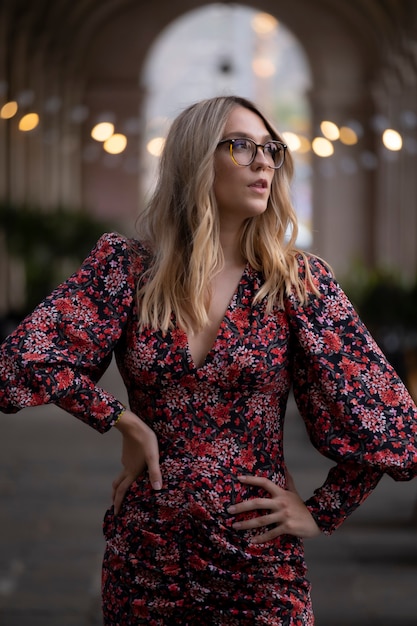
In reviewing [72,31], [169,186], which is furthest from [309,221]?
[169,186]

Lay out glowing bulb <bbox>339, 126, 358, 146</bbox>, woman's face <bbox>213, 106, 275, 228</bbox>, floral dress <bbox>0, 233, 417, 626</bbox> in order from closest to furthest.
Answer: floral dress <bbox>0, 233, 417, 626</bbox> < woman's face <bbox>213, 106, 275, 228</bbox> < glowing bulb <bbox>339, 126, 358, 146</bbox>

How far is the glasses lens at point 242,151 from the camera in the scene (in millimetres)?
2734

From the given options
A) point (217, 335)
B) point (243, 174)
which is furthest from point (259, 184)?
point (217, 335)

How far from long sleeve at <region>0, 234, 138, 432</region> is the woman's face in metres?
0.28

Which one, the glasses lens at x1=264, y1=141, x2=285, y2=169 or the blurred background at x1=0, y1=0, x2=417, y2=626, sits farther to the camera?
the blurred background at x1=0, y1=0, x2=417, y2=626

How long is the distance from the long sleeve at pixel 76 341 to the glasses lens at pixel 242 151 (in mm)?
344

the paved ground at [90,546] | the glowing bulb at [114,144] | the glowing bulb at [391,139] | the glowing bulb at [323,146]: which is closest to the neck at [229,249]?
the paved ground at [90,546]

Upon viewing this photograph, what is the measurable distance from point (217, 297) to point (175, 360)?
22 cm

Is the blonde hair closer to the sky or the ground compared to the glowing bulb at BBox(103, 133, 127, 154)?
closer to the ground

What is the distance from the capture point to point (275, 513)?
2658 mm

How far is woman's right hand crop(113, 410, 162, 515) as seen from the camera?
8.70 ft

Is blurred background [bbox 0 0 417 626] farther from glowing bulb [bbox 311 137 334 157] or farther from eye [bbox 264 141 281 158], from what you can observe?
eye [bbox 264 141 281 158]

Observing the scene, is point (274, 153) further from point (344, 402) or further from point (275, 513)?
point (275, 513)

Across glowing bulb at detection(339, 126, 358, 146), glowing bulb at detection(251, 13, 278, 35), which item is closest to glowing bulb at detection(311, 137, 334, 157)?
glowing bulb at detection(339, 126, 358, 146)
